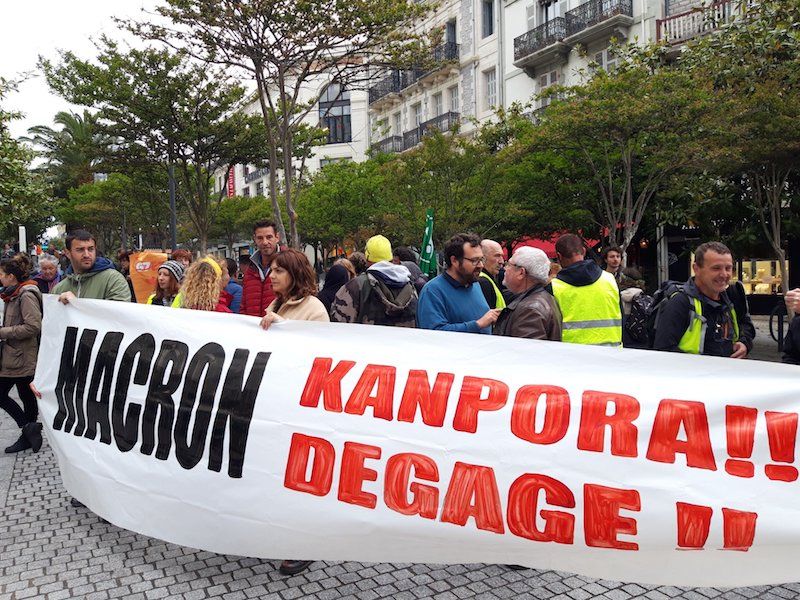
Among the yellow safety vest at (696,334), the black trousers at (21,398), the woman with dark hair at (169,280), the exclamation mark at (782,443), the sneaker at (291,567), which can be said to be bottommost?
the sneaker at (291,567)

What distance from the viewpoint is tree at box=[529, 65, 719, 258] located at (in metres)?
14.1

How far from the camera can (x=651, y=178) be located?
16109 millimetres

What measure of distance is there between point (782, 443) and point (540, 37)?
1085 inches

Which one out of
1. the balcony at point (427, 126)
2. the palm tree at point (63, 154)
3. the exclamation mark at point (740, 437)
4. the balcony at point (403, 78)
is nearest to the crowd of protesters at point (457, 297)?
the exclamation mark at point (740, 437)

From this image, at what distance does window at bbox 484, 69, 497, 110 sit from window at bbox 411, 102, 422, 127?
21.6 ft

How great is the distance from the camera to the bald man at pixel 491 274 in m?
5.66

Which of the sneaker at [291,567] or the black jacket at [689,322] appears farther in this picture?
the black jacket at [689,322]

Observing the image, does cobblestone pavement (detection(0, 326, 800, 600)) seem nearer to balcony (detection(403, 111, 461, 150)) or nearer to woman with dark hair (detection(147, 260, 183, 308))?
woman with dark hair (detection(147, 260, 183, 308))

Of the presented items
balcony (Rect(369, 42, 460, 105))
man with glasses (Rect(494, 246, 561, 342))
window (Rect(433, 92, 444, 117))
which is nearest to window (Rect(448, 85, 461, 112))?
window (Rect(433, 92, 444, 117))

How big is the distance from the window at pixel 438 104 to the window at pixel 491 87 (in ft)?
14.1

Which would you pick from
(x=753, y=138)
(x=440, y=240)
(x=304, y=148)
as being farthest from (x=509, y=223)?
(x=753, y=138)

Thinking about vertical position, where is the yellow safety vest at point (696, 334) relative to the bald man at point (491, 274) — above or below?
below

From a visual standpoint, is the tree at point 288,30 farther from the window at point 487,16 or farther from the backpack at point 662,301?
the window at point 487,16

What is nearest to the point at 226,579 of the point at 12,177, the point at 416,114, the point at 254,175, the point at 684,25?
the point at 12,177
